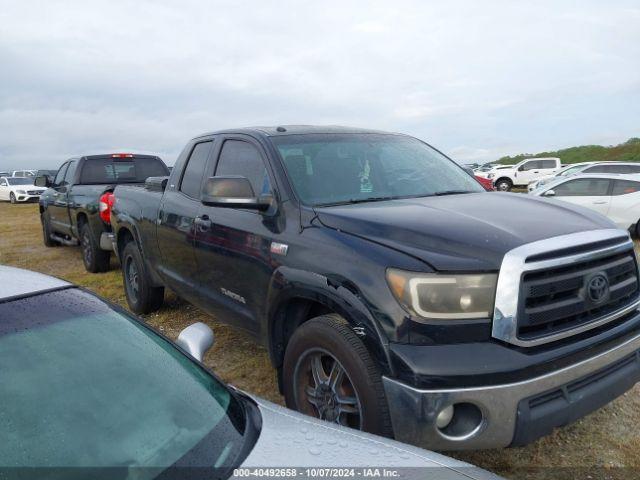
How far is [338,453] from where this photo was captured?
1525 millimetres

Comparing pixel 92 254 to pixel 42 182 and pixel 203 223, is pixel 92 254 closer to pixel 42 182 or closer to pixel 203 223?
pixel 42 182

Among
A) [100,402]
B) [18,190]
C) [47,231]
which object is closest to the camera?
[100,402]

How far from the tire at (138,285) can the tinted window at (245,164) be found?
5.64ft

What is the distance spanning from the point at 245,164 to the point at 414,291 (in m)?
1.89

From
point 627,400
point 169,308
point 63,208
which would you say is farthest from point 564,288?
point 63,208

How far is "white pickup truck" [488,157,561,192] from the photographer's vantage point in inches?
1140

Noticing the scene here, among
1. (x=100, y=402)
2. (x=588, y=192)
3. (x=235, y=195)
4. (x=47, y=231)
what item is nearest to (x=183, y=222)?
(x=235, y=195)

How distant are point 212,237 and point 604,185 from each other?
32.9 ft

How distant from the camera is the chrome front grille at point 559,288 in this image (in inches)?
89.4

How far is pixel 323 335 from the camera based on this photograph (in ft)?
8.47

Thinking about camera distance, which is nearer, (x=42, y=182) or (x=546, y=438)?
(x=546, y=438)

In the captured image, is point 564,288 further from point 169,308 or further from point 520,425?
point 169,308

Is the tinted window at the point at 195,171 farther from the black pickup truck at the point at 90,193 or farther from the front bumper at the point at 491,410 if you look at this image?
the black pickup truck at the point at 90,193

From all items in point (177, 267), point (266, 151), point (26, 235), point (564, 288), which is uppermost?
point (266, 151)
